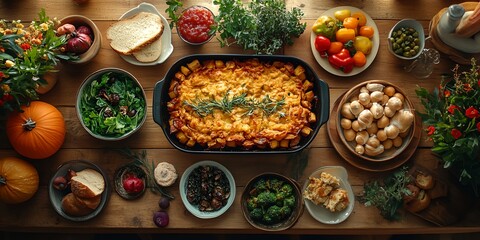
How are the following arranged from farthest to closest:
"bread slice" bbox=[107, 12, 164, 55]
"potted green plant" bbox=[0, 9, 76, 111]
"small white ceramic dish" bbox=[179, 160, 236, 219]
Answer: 1. "bread slice" bbox=[107, 12, 164, 55]
2. "small white ceramic dish" bbox=[179, 160, 236, 219]
3. "potted green plant" bbox=[0, 9, 76, 111]

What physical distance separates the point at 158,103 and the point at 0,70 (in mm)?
752

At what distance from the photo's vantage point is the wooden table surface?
2.50 m

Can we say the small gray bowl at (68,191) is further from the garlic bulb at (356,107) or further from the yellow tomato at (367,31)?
the yellow tomato at (367,31)

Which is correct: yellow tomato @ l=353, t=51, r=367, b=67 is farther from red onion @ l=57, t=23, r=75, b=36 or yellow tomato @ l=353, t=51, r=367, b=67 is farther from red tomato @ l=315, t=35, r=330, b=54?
red onion @ l=57, t=23, r=75, b=36

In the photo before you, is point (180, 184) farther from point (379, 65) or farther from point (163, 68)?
point (379, 65)

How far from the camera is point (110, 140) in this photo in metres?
2.51

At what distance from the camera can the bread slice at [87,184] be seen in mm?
2357

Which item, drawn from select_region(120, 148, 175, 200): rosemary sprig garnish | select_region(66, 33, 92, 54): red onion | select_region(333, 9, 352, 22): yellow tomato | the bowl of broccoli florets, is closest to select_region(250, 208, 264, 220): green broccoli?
the bowl of broccoli florets

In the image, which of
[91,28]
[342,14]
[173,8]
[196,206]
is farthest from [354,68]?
[91,28]

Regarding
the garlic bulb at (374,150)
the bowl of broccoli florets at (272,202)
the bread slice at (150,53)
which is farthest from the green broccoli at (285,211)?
the bread slice at (150,53)

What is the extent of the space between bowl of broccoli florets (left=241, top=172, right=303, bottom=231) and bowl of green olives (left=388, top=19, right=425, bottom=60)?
95cm

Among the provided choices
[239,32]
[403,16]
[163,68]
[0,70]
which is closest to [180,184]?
[163,68]

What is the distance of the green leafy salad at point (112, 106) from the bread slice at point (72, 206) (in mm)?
364

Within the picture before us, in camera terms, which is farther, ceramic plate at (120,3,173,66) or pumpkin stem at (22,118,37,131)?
ceramic plate at (120,3,173,66)
